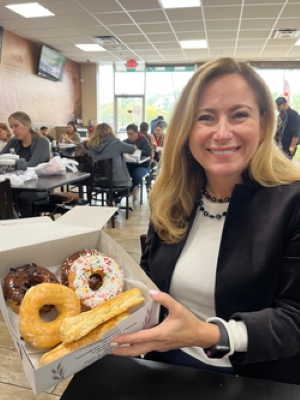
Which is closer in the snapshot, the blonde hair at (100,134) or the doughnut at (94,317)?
the doughnut at (94,317)

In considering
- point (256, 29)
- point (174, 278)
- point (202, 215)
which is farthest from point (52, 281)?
point (256, 29)

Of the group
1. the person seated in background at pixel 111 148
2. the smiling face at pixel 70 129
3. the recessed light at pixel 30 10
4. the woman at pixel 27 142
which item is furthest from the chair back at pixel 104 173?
the smiling face at pixel 70 129

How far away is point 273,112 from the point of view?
950 millimetres

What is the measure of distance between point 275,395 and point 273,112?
756 millimetres

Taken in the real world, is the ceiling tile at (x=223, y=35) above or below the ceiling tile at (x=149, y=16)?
above

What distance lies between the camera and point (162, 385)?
606 mm

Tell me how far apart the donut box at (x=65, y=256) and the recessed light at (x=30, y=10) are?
5658 mm

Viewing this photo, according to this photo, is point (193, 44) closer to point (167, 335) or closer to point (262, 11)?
point (262, 11)

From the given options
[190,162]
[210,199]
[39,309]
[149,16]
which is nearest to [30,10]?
[149,16]

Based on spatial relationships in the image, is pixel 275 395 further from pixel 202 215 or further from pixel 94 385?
pixel 202 215

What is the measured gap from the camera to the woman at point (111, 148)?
433 centimetres

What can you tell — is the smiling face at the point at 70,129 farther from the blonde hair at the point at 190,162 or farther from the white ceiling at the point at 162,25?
the blonde hair at the point at 190,162

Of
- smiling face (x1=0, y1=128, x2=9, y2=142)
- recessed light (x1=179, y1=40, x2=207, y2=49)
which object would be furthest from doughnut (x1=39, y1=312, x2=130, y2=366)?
recessed light (x1=179, y1=40, x2=207, y2=49)

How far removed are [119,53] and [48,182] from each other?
269 inches
